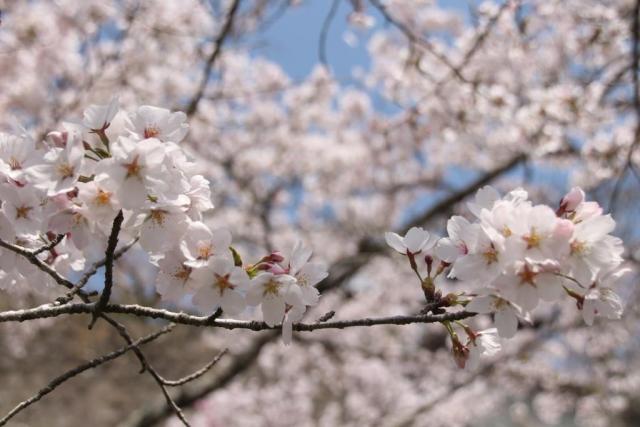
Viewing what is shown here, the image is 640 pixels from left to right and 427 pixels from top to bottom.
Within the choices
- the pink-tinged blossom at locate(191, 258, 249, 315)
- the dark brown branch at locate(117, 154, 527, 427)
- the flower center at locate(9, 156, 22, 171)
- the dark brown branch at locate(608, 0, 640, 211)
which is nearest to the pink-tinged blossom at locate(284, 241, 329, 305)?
the pink-tinged blossom at locate(191, 258, 249, 315)

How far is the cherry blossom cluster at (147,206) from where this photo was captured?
3.44ft

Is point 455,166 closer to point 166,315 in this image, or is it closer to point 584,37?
point 584,37

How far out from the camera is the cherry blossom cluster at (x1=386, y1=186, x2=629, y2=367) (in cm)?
100

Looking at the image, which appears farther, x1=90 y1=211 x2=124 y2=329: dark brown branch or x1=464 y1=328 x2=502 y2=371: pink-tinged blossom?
x1=464 y1=328 x2=502 y2=371: pink-tinged blossom

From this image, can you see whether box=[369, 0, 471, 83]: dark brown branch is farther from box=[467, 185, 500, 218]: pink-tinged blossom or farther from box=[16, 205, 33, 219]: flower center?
box=[16, 205, 33, 219]: flower center

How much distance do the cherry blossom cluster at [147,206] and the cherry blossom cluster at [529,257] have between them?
0.30 m

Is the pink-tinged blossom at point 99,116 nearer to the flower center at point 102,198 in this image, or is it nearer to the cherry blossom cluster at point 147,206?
the cherry blossom cluster at point 147,206

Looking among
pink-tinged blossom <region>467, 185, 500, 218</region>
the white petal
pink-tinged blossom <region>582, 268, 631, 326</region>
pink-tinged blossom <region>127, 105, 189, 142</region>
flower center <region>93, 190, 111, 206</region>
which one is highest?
pink-tinged blossom <region>127, 105, 189, 142</region>

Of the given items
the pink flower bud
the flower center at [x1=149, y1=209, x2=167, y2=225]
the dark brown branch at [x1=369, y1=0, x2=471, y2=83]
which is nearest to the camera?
the flower center at [x1=149, y1=209, x2=167, y2=225]

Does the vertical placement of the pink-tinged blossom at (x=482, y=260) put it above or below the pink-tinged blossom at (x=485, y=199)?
below

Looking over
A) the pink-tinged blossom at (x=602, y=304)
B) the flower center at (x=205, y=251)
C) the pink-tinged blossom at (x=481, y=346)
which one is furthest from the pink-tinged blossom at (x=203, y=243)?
the pink-tinged blossom at (x=602, y=304)

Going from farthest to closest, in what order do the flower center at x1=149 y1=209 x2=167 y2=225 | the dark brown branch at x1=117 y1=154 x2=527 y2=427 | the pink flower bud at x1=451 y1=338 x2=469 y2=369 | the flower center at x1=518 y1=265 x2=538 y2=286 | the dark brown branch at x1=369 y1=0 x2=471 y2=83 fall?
the dark brown branch at x1=117 y1=154 x2=527 y2=427 < the dark brown branch at x1=369 y1=0 x2=471 y2=83 < the pink flower bud at x1=451 y1=338 x2=469 y2=369 < the flower center at x1=149 y1=209 x2=167 y2=225 < the flower center at x1=518 y1=265 x2=538 y2=286

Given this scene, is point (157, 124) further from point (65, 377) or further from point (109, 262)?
point (65, 377)

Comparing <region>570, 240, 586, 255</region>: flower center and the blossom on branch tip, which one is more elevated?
the blossom on branch tip
